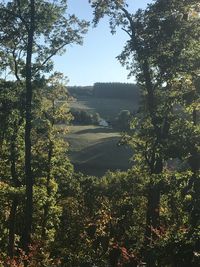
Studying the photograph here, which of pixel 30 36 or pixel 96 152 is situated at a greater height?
pixel 30 36

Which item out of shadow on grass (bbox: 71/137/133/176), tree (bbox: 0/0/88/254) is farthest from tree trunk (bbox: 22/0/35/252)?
shadow on grass (bbox: 71/137/133/176)

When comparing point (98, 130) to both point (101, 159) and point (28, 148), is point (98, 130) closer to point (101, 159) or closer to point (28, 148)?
point (101, 159)

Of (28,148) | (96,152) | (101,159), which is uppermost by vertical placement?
(28,148)

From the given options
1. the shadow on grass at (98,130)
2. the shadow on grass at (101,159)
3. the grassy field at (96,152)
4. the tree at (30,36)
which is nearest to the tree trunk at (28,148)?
the tree at (30,36)

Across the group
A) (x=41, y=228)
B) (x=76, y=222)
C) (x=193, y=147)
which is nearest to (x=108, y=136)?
(x=76, y=222)

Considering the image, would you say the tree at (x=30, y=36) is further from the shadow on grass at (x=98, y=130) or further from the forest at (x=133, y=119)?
the shadow on grass at (x=98, y=130)

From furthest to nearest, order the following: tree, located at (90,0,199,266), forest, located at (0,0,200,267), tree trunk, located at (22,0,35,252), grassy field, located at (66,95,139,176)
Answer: grassy field, located at (66,95,139,176) < tree trunk, located at (22,0,35,252) < tree, located at (90,0,199,266) < forest, located at (0,0,200,267)

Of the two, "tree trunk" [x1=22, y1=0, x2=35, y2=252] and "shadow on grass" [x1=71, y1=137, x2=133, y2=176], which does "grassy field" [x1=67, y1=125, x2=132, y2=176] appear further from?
"tree trunk" [x1=22, y1=0, x2=35, y2=252]

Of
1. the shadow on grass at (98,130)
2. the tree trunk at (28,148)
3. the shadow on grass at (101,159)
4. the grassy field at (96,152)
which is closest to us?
the tree trunk at (28,148)

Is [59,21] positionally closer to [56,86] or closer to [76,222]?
[56,86]

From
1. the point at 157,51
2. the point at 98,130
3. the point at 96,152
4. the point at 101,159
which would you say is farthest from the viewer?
the point at 98,130

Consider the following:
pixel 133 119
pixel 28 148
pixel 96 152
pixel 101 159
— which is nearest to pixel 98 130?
pixel 96 152

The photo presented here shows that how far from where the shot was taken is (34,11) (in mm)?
21469

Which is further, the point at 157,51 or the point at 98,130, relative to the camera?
the point at 98,130
